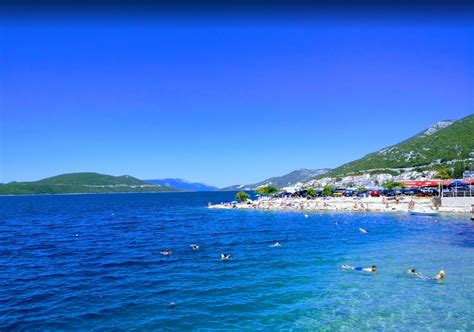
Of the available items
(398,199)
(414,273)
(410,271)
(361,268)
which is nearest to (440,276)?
(414,273)

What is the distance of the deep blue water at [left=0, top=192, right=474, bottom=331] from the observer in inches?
663

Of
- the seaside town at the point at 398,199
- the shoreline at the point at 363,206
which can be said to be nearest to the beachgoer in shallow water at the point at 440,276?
the seaside town at the point at 398,199

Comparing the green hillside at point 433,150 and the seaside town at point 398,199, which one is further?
the green hillside at point 433,150

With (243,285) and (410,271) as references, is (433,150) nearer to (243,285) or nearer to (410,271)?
(410,271)

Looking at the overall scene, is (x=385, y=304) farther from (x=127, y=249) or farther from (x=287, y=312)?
(x=127, y=249)

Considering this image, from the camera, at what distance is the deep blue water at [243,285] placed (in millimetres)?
16844

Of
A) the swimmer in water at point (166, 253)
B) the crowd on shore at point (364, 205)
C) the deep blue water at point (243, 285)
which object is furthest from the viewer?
the crowd on shore at point (364, 205)

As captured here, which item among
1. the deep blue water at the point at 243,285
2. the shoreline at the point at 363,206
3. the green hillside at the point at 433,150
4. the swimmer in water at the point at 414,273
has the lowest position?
the deep blue water at the point at 243,285

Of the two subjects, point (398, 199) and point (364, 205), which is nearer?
point (364, 205)

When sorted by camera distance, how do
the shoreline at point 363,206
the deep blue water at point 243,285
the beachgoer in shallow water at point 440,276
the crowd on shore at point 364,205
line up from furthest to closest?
the crowd on shore at point 364,205, the shoreline at point 363,206, the beachgoer in shallow water at point 440,276, the deep blue water at point 243,285

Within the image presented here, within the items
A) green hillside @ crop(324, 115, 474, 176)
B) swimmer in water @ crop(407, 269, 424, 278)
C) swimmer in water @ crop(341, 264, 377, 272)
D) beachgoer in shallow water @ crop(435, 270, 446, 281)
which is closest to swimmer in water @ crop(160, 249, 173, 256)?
swimmer in water @ crop(341, 264, 377, 272)

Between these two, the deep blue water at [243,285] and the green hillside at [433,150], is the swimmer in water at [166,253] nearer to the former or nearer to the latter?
the deep blue water at [243,285]

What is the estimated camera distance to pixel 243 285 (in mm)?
22547

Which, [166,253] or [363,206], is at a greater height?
[363,206]
